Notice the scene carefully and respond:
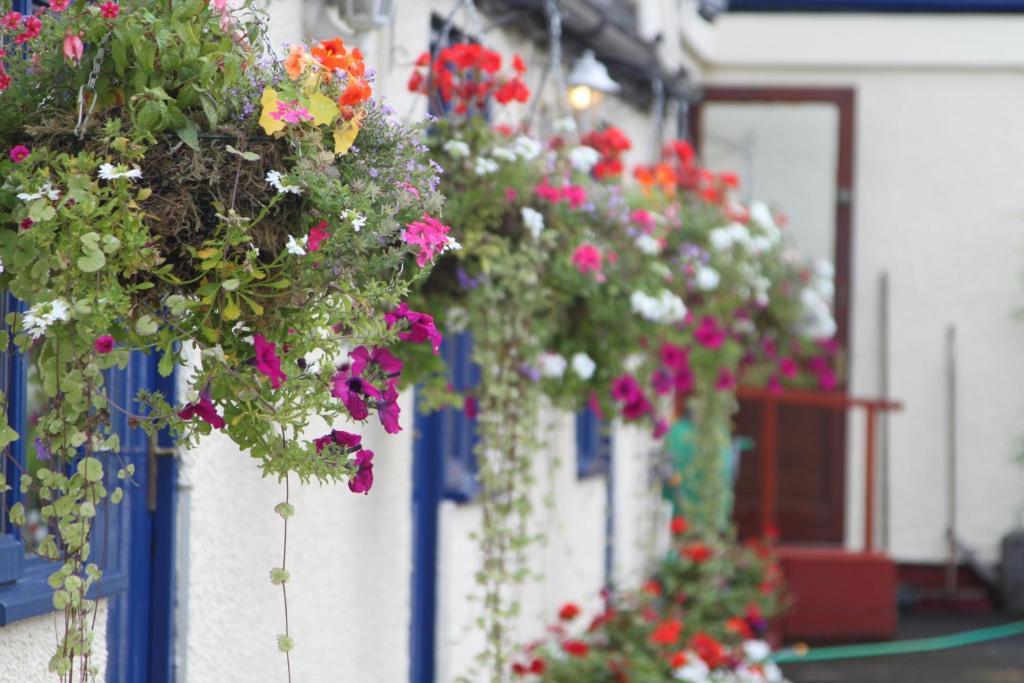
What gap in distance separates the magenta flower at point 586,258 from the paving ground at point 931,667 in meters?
3.90

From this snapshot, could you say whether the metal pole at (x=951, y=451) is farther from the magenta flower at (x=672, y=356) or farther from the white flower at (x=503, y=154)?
the white flower at (x=503, y=154)

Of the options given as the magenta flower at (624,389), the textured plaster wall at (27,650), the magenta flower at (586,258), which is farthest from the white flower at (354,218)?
the magenta flower at (624,389)

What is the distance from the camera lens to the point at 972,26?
10.2m

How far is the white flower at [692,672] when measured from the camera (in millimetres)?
5655

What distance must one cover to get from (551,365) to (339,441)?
2263 millimetres

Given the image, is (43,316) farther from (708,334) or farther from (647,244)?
(708,334)

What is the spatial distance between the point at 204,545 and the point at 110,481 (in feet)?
1.41

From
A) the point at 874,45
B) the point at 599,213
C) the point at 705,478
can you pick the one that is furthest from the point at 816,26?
the point at 599,213

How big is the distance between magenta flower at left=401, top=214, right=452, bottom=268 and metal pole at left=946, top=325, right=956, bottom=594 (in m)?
8.20

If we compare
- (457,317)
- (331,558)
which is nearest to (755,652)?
(331,558)

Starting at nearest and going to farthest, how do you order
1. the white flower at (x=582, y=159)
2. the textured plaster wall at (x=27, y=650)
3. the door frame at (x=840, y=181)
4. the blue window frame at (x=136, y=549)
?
1. the textured plaster wall at (x=27, y=650)
2. the blue window frame at (x=136, y=549)
3. the white flower at (x=582, y=159)
4. the door frame at (x=840, y=181)

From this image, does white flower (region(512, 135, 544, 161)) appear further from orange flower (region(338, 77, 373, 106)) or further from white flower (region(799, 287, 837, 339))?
white flower (region(799, 287, 837, 339))

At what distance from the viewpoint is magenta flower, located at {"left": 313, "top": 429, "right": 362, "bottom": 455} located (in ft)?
7.76

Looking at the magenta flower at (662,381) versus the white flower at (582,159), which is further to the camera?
the magenta flower at (662,381)
